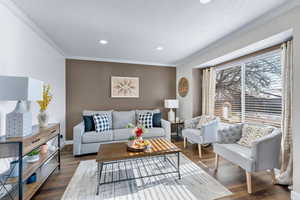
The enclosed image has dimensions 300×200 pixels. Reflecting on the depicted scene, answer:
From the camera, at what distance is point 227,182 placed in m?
1.97

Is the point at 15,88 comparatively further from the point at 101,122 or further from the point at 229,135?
the point at 229,135

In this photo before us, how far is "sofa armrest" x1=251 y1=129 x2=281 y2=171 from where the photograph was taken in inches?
68.1

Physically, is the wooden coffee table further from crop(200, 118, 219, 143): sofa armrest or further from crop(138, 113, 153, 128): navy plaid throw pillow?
crop(138, 113, 153, 128): navy plaid throw pillow

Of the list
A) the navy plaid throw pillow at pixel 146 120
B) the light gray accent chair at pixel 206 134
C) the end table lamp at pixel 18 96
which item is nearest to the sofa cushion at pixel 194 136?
the light gray accent chair at pixel 206 134

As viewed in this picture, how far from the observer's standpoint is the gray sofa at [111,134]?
284 cm

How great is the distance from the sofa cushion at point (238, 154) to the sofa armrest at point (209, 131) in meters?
0.55

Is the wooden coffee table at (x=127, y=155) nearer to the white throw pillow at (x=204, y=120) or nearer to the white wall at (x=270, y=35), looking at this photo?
the white throw pillow at (x=204, y=120)

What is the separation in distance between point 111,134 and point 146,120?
3.19ft

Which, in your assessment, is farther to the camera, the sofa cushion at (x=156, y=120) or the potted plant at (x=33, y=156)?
the sofa cushion at (x=156, y=120)

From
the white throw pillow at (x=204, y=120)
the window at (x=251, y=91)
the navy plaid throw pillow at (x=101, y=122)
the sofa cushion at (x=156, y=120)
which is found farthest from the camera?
the sofa cushion at (x=156, y=120)

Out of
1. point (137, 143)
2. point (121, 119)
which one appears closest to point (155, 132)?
point (121, 119)

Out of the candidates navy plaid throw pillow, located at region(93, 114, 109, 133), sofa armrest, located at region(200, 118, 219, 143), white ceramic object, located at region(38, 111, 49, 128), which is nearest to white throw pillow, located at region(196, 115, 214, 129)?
sofa armrest, located at region(200, 118, 219, 143)

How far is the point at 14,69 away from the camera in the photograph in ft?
5.93

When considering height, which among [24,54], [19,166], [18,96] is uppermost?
[24,54]
